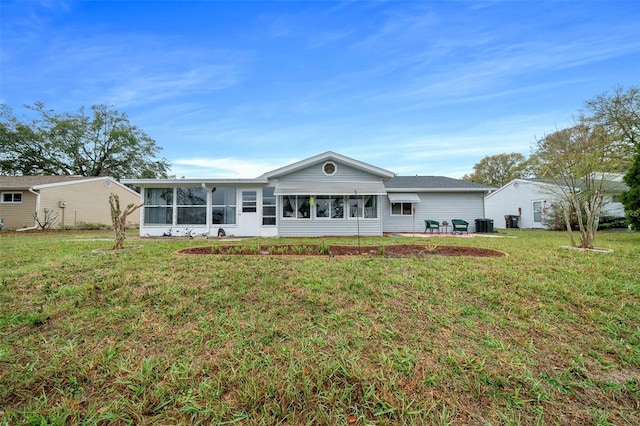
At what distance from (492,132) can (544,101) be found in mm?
3530

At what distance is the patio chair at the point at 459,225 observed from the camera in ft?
55.2

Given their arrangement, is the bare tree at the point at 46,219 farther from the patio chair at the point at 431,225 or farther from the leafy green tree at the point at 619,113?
the leafy green tree at the point at 619,113

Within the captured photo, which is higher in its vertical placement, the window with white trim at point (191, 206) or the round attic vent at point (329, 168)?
the round attic vent at point (329, 168)

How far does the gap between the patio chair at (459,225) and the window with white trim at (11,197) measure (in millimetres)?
29930

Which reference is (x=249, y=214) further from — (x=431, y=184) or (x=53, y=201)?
(x=53, y=201)

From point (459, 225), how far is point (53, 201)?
2843 centimetres

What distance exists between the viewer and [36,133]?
89.9 feet

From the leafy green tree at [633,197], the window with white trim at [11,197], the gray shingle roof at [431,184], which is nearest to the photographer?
the leafy green tree at [633,197]

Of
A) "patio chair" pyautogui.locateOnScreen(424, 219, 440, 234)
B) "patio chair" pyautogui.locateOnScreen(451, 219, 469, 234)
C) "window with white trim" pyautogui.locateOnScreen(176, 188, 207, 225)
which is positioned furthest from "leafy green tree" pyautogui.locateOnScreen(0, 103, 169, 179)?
"patio chair" pyautogui.locateOnScreen(451, 219, 469, 234)

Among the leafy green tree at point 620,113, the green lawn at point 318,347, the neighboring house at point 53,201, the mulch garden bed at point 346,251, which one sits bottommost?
the green lawn at point 318,347

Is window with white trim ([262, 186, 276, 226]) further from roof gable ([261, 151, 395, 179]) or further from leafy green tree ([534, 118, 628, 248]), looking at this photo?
leafy green tree ([534, 118, 628, 248])

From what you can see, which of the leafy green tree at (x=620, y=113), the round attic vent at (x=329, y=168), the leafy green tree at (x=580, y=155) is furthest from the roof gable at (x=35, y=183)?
the leafy green tree at (x=620, y=113)

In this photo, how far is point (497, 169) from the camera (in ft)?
133

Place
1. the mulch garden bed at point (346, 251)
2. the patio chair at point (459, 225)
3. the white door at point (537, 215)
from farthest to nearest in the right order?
1. the white door at point (537, 215)
2. the patio chair at point (459, 225)
3. the mulch garden bed at point (346, 251)
